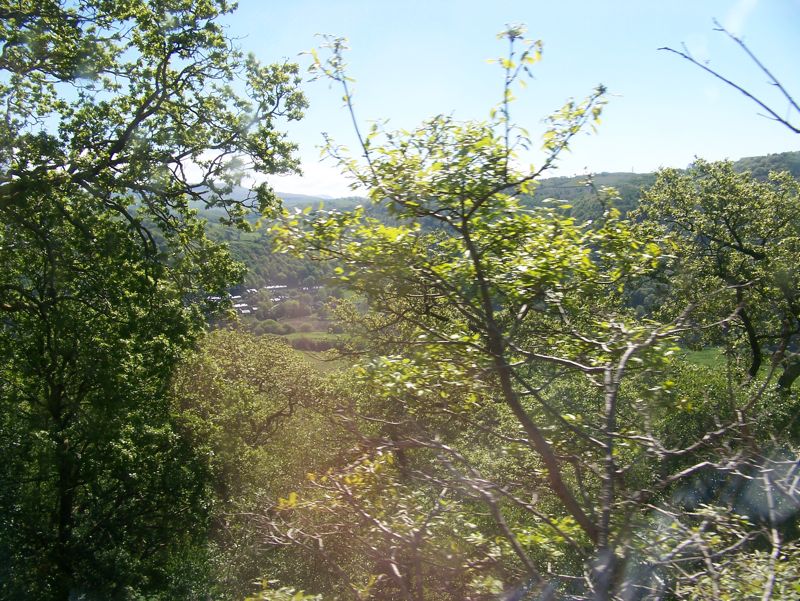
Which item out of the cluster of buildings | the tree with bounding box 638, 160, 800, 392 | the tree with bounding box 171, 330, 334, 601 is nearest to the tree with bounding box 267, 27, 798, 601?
the tree with bounding box 171, 330, 334, 601

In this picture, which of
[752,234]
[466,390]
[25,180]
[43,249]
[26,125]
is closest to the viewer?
[466,390]

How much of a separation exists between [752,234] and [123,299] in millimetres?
17643

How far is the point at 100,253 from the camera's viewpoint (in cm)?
1070

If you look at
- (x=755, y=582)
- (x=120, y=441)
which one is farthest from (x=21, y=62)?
(x=755, y=582)

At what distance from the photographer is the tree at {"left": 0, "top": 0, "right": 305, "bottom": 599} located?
32.7 feet

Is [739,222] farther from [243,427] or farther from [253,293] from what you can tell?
[253,293]

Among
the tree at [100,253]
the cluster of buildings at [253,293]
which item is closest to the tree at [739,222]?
the tree at [100,253]

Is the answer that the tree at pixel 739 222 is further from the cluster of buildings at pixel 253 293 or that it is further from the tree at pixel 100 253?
the cluster of buildings at pixel 253 293

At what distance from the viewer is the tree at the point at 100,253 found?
392 inches

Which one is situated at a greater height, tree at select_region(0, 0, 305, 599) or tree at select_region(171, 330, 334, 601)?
tree at select_region(0, 0, 305, 599)

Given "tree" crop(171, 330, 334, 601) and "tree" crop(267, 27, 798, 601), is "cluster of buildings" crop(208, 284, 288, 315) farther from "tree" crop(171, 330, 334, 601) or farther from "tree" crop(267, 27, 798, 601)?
"tree" crop(267, 27, 798, 601)

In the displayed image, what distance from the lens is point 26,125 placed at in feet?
33.3

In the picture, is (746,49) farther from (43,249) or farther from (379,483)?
(43,249)

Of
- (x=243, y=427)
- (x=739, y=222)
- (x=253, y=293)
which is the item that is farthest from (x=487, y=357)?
(x=253, y=293)
